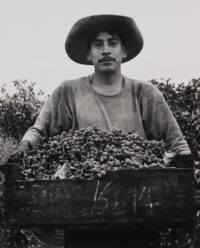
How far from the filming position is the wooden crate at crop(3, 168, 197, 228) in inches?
109

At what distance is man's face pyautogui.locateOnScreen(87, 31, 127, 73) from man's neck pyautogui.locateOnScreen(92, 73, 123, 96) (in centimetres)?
8

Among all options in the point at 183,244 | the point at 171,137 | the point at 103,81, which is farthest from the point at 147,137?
the point at 183,244

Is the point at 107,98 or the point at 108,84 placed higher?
the point at 108,84

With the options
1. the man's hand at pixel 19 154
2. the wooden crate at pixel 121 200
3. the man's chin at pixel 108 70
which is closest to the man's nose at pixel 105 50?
the man's chin at pixel 108 70

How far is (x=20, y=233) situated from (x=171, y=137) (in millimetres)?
5530

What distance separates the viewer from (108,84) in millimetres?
4105

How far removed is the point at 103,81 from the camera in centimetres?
411

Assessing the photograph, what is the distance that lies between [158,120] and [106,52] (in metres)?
0.62

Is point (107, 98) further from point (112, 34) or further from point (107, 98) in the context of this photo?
point (112, 34)

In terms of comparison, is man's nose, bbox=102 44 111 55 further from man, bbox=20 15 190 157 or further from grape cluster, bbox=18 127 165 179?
grape cluster, bbox=18 127 165 179

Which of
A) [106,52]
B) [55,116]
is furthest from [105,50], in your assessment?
[55,116]

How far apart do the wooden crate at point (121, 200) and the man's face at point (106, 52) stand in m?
1.35

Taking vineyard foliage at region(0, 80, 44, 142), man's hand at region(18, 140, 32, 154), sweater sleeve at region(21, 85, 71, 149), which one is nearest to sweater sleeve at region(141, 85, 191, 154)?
sweater sleeve at region(21, 85, 71, 149)

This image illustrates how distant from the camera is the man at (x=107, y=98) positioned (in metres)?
3.92
